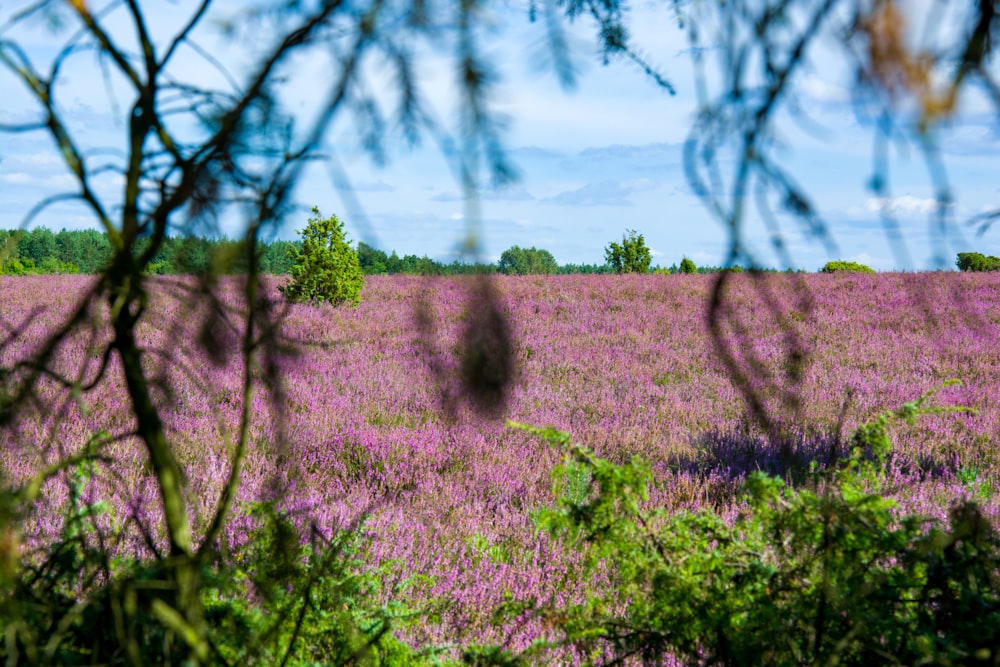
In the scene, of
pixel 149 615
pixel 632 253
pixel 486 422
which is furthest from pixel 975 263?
pixel 149 615

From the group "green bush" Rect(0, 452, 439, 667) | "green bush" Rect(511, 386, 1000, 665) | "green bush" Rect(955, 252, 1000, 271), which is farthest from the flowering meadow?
"green bush" Rect(955, 252, 1000, 271)

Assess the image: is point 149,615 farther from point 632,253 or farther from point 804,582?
point 632,253

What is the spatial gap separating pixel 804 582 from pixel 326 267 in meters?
9.62

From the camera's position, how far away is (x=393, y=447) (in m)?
4.81

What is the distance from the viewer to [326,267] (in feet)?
34.6

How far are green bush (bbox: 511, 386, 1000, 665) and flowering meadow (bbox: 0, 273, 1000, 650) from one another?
23 centimetres

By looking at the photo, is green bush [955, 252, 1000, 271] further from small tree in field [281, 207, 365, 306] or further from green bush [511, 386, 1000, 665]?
green bush [511, 386, 1000, 665]

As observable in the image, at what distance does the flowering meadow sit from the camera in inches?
52.4

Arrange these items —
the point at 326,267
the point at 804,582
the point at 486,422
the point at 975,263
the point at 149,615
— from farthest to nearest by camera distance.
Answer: the point at 975,263
the point at 326,267
the point at 486,422
the point at 804,582
the point at 149,615

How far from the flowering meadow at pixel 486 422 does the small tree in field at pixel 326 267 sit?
1.36 feet

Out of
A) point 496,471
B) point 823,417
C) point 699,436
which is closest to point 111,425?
point 496,471

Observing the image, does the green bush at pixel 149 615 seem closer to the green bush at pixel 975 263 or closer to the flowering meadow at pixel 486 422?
the flowering meadow at pixel 486 422

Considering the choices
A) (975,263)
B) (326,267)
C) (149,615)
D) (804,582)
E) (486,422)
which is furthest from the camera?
(975,263)

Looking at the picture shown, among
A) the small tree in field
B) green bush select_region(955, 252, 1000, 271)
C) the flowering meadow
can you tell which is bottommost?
the flowering meadow
